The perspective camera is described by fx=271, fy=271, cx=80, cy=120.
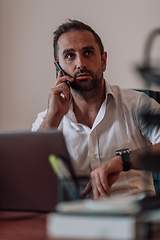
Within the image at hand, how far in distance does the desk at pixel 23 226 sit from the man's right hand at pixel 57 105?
0.78 metres

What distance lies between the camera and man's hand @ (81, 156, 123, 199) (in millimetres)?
957

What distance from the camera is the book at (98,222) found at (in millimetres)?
446

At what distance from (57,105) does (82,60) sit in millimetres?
314

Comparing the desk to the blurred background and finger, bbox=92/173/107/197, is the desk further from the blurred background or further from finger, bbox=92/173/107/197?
the blurred background

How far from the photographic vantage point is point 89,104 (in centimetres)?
166

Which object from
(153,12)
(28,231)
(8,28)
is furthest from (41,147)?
(8,28)

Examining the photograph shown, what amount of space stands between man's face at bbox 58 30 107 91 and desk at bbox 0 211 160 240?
1.04 meters

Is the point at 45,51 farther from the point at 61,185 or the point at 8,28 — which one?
the point at 61,185

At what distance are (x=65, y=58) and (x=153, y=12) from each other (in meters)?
0.84

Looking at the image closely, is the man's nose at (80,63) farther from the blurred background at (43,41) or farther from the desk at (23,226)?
the desk at (23,226)

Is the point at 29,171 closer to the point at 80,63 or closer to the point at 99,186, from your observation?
the point at 99,186

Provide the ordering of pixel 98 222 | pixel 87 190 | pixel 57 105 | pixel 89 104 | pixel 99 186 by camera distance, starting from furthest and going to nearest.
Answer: pixel 89 104 → pixel 57 105 → pixel 87 190 → pixel 99 186 → pixel 98 222

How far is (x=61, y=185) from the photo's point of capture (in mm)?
620

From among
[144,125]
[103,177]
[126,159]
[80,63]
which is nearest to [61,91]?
[80,63]
